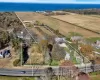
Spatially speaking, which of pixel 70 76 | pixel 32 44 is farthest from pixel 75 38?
pixel 70 76

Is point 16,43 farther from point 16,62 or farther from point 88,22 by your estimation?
point 88,22

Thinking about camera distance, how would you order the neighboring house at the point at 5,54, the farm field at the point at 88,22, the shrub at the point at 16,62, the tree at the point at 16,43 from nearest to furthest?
the shrub at the point at 16,62 < the neighboring house at the point at 5,54 < the tree at the point at 16,43 < the farm field at the point at 88,22

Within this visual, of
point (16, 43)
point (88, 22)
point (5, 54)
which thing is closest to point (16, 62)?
point (5, 54)

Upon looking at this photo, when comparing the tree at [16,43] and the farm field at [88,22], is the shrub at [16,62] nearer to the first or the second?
the tree at [16,43]

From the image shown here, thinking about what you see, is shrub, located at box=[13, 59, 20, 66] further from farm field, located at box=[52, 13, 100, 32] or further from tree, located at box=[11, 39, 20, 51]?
farm field, located at box=[52, 13, 100, 32]

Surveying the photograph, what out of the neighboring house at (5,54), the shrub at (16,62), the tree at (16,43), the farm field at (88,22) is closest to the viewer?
the shrub at (16,62)

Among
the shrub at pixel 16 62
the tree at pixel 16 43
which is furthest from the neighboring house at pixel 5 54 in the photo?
the shrub at pixel 16 62

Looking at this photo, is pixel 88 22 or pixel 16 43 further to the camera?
pixel 88 22

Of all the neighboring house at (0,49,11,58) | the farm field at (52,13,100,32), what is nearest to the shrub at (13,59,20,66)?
the neighboring house at (0,49,11,58)

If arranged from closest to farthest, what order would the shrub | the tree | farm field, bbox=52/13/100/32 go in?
the shrub < the tree < farm field, bbox=52/13/100/32

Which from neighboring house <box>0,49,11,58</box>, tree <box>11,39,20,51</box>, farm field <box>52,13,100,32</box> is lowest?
farm field <box>52,13,100,32</box>

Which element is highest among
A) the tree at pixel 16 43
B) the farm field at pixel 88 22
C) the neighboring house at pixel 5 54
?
the tree at pixel 16 43
